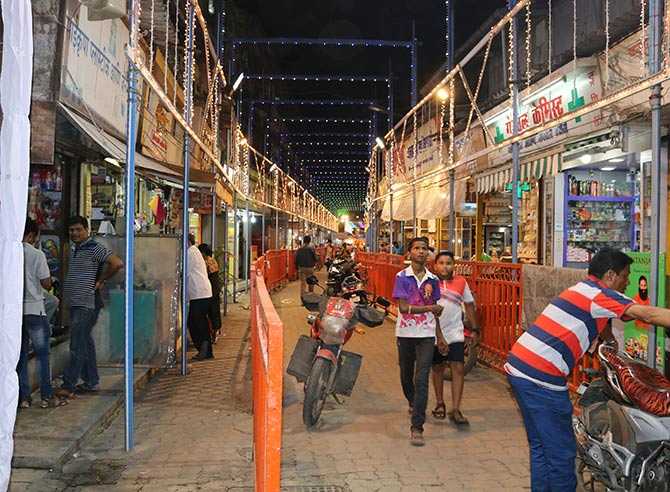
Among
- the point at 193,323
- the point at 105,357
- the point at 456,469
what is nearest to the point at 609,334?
the point at 456,469

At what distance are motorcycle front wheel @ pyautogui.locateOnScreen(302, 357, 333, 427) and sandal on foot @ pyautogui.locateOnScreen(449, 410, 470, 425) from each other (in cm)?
131

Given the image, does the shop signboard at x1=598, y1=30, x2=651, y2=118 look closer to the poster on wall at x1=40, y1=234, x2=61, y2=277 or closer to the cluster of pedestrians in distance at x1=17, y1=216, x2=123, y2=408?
the cluster of pedestrians in distance at x1=17, y1=216, x2=123, y2=408

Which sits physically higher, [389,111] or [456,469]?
[389,111]

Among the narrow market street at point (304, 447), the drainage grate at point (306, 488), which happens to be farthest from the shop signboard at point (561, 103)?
the drainage grate at point (306, 488)

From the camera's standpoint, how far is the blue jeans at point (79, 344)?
660 cm

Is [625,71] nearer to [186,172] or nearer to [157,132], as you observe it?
[186,172]

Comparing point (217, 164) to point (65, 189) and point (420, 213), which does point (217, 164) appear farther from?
point (420, 213)

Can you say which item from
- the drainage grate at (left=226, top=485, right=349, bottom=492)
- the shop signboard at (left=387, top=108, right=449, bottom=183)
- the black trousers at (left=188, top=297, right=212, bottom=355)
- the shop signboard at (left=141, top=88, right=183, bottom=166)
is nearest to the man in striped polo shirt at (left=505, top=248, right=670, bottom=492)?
the drainage grate at (left=226, top=485, right=349, bottom=492)

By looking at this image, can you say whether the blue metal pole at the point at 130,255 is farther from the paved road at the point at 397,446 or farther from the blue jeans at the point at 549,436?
the blue jeans at the point at 549,436

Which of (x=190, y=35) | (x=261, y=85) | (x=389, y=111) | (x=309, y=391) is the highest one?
(x=261, y=85)

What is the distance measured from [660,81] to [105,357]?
22.6 ft

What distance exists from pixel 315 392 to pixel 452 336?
5.06 ft

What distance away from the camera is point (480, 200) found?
16578mm

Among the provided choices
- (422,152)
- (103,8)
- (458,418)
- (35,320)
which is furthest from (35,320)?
(422,152)
